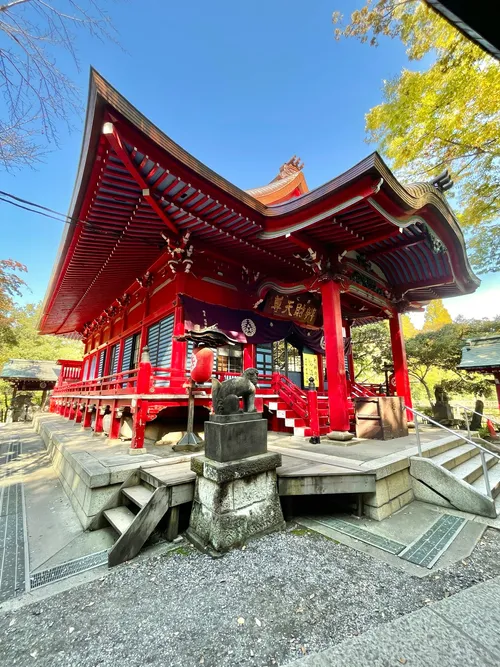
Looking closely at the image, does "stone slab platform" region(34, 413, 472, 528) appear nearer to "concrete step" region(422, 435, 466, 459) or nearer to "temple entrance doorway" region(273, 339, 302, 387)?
"concrete step" region(422, 435, 466, 459)

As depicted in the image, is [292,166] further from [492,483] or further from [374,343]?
[492,483]

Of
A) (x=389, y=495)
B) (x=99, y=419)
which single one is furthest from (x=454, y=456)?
(x=99, y=419)

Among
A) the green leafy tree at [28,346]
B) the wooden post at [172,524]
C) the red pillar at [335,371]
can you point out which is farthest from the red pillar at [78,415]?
the green leafy tree at [28,346]

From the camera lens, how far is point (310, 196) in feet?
17.2

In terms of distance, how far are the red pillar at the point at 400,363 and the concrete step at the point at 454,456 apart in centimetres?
292

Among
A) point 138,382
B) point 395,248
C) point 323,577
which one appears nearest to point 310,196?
point 395,248

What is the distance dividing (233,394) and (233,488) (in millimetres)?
1041

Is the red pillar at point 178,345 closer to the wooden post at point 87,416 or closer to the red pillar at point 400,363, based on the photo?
the wooden post at point 87,416

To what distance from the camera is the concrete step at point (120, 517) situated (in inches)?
120

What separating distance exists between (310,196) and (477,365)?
31.7 feet

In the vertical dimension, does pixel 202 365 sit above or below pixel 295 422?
above

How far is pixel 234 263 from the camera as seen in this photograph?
Result: 7.67m

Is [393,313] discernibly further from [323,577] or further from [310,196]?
[323,577]

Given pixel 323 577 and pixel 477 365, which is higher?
pixel 477 365
